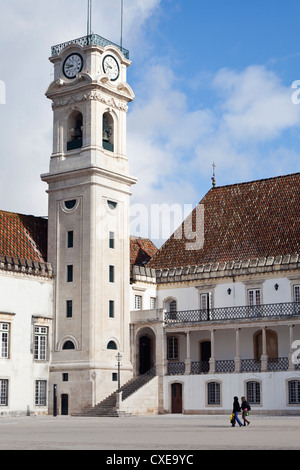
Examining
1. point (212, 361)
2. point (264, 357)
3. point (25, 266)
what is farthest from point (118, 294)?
point (264, 357)

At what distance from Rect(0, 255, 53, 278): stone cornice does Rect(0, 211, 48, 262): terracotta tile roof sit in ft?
2.14

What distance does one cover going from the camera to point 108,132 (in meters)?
52.0

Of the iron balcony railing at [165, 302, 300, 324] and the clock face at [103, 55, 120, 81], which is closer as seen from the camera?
the iron balcony railing at [165, 302, 300, 324]

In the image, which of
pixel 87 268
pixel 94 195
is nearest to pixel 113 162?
pixel 94 195

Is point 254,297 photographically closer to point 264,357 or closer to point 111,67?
point 264,357

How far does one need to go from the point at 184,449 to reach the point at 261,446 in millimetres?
1966

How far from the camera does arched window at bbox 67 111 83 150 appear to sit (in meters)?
51.3

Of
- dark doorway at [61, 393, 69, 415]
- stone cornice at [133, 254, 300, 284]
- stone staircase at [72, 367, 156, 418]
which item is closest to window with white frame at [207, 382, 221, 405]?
stone staircase at [72, 367, 156, 418]

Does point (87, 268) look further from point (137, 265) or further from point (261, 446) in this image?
point (261, 446)

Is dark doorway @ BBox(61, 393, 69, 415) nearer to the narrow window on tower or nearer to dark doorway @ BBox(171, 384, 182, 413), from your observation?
the narrow window on tower

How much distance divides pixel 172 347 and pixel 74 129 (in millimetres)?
15167

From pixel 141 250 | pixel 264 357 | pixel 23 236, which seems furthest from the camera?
pixel 141 250

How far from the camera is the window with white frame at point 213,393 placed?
47656mm

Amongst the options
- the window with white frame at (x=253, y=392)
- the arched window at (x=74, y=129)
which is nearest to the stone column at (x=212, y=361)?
the window with white frame at (x=253, y=392)
